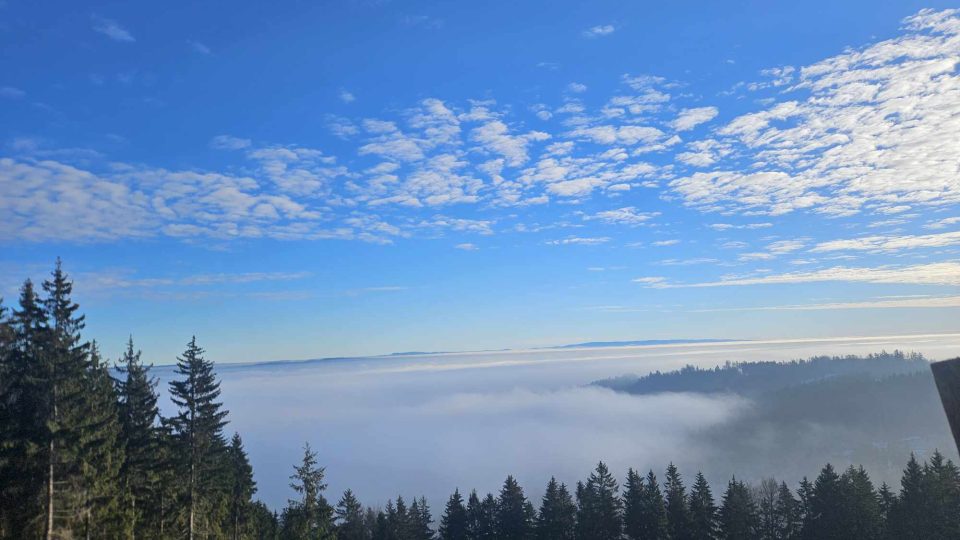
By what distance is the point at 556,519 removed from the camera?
190 ft

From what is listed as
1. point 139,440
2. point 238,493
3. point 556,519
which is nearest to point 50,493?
point 139,440

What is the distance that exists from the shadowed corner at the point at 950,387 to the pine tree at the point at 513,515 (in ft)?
199

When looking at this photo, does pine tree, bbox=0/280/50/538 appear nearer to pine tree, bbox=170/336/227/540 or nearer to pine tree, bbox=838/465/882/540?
pine tree, bbox=170/336/227/540

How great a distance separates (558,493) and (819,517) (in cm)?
2368

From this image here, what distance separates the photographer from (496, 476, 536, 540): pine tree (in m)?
60.8

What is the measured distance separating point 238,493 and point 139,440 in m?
14.4

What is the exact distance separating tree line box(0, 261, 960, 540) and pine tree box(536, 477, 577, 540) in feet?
0.50

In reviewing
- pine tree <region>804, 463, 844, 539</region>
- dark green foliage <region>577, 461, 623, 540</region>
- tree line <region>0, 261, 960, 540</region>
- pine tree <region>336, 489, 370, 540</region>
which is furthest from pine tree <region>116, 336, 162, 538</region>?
pine tree <region>804, 463, 844, 539</region>

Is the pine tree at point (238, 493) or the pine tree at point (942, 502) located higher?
the pine tree at point (238, 493)

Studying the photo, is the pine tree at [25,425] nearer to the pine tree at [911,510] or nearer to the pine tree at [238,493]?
the pine tree at [238,493]

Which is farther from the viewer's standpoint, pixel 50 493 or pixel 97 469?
pixel 97 469

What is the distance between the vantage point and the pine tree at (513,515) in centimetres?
6081

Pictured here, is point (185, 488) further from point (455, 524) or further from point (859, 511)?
point (859, 511)

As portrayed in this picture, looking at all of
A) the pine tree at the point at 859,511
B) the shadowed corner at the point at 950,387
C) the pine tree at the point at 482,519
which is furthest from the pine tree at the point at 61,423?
the pine tree at the point at 859,511
